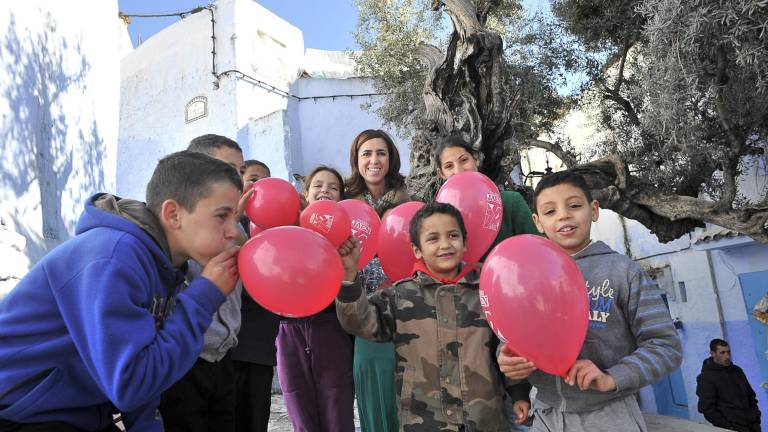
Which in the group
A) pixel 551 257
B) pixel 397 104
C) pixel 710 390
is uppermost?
pixel 397 104

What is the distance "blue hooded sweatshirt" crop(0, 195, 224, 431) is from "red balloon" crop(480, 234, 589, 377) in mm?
926

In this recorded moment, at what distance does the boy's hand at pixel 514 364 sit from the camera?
163cm

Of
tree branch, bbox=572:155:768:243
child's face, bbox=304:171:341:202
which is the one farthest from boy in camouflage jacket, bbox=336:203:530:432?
tree branch, bbox=572:155:768:243

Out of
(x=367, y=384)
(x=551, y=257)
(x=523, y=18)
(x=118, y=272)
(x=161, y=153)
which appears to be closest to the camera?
(x=118, y=272)

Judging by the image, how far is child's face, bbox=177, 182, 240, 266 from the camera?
149 centimetres

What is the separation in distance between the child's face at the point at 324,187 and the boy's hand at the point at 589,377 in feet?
5.41

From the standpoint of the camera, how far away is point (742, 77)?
4379 millimetres

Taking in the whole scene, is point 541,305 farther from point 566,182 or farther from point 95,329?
point 95,329

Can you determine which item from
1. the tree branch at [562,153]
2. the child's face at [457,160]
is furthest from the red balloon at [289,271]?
the tree branch at [562,153]

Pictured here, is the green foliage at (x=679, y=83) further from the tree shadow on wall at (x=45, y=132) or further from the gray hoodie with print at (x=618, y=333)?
the tree shadow on wall at (x=45, y=132)

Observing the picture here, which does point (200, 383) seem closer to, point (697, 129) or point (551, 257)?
point (551, 257)

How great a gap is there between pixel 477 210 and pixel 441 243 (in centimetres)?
37

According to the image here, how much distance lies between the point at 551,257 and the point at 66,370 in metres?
1.49

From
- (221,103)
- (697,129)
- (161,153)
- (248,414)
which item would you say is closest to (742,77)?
(697,129)
